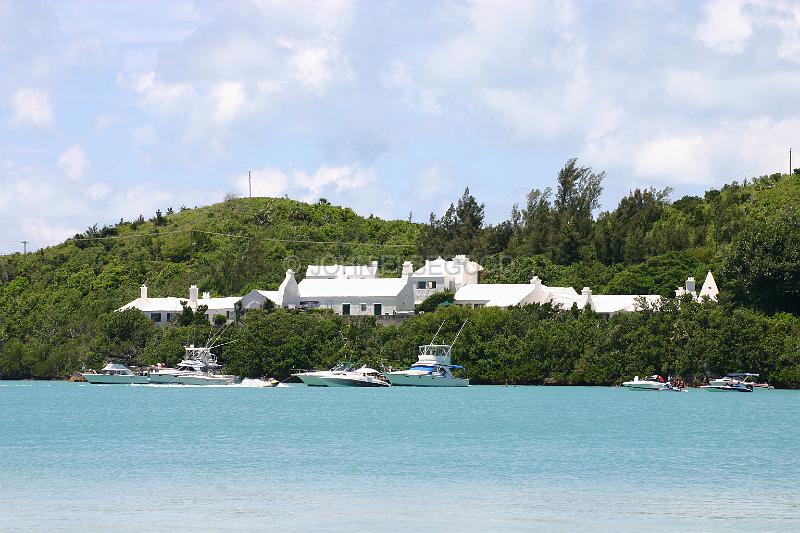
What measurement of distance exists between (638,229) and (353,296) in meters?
33.6

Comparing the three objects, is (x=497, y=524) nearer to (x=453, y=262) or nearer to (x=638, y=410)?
(x=638, y=410)

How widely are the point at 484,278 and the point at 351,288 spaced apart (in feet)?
53.1

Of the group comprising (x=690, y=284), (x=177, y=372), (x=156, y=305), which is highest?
(x=690, y=284)

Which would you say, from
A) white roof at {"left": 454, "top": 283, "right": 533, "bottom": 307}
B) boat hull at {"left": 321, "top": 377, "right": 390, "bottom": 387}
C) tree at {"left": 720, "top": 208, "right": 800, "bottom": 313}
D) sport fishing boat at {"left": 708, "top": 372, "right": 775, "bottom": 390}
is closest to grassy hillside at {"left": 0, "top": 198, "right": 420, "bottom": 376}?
white roof at {"left": 454, "top": 283, "right": 533, "bottom": 307}

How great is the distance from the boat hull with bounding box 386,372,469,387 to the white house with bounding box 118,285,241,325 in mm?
21884

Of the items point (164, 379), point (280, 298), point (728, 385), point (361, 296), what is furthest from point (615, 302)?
point (164, 379)

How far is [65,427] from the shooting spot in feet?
213

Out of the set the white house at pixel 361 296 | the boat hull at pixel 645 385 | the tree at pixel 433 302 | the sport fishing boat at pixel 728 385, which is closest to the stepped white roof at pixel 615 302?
the boat hull at pixel 645 385

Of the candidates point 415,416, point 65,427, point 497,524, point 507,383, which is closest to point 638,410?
point 415,416

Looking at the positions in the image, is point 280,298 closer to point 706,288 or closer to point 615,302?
point 615,302

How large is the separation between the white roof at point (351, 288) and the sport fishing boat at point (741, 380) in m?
34.4

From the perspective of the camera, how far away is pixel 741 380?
305 ft

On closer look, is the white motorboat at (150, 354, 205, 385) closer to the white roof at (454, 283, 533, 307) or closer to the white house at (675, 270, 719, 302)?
the white roof at (454, 283, 533, 307)

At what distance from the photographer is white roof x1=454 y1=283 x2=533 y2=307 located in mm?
111438
